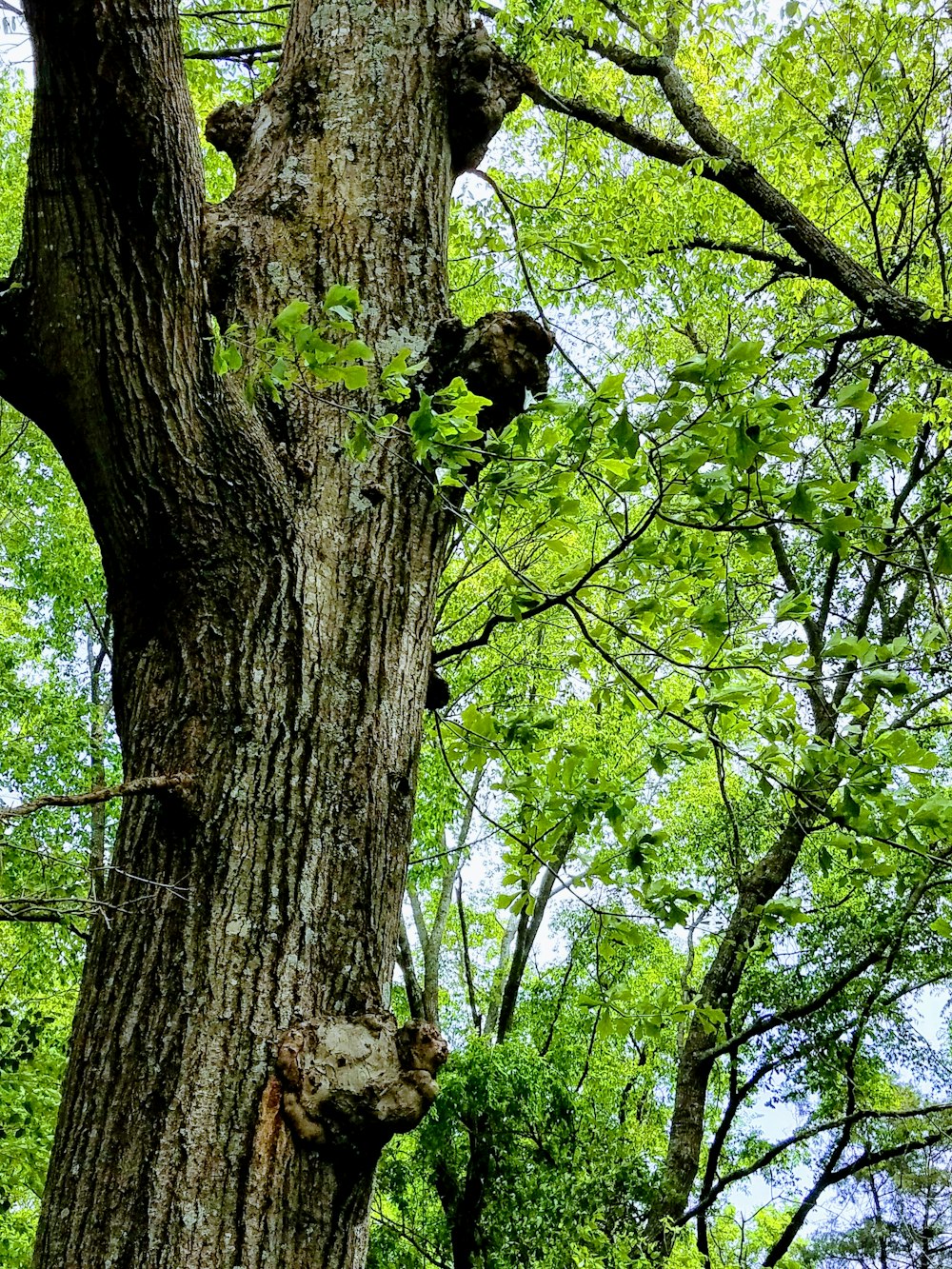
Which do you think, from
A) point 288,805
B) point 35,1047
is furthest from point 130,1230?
point 35,1047

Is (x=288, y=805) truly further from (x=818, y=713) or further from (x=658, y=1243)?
(x=658, y=1243)

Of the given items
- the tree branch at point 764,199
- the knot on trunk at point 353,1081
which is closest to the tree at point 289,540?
the knot on trunk at point 353,1081

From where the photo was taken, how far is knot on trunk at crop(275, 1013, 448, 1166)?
1336mm

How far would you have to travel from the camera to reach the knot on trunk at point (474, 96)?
2.30 metres

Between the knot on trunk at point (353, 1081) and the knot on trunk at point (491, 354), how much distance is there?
118cm

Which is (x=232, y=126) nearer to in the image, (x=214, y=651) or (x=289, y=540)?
(x=289, y=540)

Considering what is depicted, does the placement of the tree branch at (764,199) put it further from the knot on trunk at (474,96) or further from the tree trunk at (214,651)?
the tree trunk at (214,651)

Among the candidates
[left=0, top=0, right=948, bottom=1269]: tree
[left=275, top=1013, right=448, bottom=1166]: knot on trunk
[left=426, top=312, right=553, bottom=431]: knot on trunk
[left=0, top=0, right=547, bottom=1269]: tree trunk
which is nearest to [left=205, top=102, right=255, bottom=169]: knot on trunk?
[left=0, top=0, right=948, bottom=1269]: tree

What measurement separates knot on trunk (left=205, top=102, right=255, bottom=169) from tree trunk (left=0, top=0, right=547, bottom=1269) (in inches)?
17.6

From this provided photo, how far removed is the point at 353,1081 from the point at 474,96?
2141mm

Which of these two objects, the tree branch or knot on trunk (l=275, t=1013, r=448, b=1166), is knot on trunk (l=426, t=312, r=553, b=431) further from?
the tree branch

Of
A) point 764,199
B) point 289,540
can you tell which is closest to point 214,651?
point 289,540

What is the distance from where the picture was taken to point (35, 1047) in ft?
23.1

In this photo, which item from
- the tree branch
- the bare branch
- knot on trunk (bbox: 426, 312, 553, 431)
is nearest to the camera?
the bare branch
